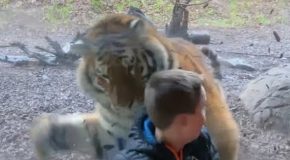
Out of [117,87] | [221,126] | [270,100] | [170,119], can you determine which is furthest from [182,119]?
[270,100]

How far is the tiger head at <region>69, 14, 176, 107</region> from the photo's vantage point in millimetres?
2328

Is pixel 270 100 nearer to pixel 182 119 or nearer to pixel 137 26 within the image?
pixel 137 26

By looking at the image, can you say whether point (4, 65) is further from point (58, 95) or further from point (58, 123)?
point (58, 123)

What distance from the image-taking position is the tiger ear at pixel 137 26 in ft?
7.60

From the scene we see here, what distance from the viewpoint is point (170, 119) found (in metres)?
1.84

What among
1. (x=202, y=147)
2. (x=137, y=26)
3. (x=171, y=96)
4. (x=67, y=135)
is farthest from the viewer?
(x=67, y=135)

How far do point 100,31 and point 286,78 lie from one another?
3.97 ft

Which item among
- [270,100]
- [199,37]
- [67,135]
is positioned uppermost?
[199,37]

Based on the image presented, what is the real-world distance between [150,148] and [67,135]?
680 millimetres

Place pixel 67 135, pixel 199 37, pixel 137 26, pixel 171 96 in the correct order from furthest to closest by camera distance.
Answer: pixel 199 37
pixel 67 135
pixel 137 26
pixel 171 96

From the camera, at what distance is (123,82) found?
2344mm

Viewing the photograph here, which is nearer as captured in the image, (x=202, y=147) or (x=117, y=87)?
(x=202, y=147)

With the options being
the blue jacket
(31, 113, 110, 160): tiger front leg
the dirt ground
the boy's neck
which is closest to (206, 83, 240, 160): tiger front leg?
the dirt ground

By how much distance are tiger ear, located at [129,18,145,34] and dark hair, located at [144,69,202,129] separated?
491mm
